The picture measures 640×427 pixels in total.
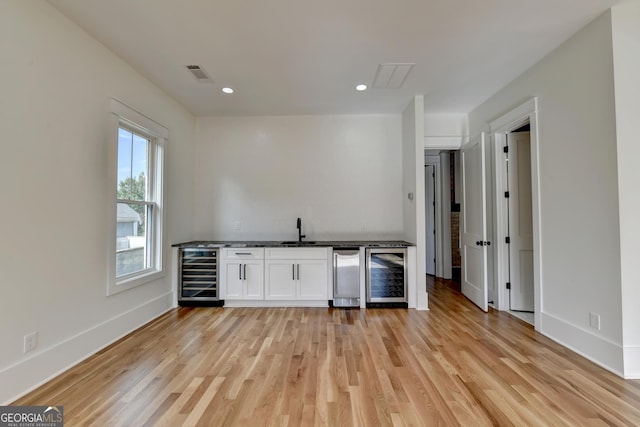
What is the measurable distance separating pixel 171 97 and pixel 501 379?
4.71 metres

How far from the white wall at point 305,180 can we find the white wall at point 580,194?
78.4 inches

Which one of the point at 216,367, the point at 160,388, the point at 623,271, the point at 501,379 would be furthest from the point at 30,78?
the point at 623,271

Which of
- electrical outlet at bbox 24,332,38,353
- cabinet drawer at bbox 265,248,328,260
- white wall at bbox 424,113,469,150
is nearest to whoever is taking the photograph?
electrical outlet at bbox 24,332,38,353

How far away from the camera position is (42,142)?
2.12 m

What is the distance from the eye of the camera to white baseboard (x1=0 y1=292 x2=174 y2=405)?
188 cm

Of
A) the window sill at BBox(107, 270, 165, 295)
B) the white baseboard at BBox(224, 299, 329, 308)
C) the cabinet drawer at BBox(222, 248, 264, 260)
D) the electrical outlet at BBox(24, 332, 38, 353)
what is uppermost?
the cabinet drawer at BBox(222, 248, 264, 260)

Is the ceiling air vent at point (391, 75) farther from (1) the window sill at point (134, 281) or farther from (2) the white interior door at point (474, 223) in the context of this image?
(1) the window sill at point (134, 281)

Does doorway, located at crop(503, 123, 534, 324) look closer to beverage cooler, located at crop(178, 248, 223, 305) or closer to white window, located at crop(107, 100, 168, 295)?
beverage cooler, located at crop(178, 248, 223, 305)

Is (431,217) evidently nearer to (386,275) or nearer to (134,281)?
(386,275)

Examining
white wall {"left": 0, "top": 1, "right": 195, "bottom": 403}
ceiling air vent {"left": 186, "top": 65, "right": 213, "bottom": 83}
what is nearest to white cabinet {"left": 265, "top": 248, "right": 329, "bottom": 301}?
white wall {"left": 0, "top": 1, "right": 195, "bottom": 403}

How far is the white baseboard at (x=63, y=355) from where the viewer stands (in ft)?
6.18

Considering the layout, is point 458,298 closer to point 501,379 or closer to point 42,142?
point 501,379

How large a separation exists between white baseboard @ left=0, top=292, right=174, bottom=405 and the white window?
13.3 inches

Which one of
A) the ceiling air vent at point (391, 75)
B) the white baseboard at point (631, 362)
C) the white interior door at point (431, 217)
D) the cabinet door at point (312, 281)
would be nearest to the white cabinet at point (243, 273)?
the cabinet door at point (312, 281)
